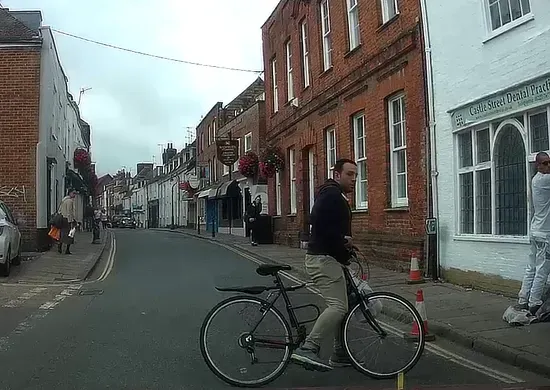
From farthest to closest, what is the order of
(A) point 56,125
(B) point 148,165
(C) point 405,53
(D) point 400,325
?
(B) point 148,165, (A) point 56,125, (C) point 405,53, (D) point 400,325

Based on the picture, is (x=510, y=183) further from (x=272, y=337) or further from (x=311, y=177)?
(x=311, y=177)

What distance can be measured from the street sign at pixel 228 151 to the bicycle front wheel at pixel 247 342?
29.6 meters

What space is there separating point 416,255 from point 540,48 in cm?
489

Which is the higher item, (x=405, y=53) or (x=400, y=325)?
(x=405, y=53)

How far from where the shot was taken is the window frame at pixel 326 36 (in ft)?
63.2

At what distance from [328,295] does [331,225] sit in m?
0.63

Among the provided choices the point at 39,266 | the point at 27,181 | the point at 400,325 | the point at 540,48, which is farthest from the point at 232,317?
the point at 27,181

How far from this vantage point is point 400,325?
668cm

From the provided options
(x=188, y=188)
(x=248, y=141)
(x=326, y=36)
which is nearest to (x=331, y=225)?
(x=326, y=36)

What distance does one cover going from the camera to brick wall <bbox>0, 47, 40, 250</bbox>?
61.5 feet

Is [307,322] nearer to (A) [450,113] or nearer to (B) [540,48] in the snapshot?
(B) [540,48]

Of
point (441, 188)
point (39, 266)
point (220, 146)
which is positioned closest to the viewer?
point (441, 188)

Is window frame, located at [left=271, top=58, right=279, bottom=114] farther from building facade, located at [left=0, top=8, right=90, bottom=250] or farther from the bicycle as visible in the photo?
the bicycle

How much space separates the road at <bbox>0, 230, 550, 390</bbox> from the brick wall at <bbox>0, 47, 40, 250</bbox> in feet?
20.7
